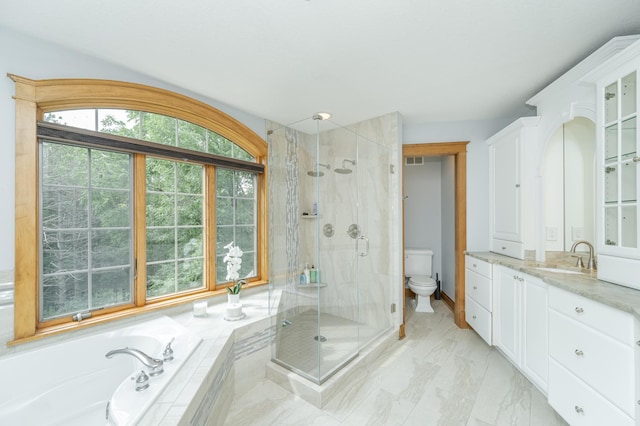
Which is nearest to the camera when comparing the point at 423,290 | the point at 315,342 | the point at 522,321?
the point at 522,321

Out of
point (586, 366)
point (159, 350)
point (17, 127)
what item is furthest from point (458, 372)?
point (17, 127)

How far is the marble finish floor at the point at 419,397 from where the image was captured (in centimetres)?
167

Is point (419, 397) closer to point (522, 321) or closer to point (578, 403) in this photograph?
point (578, 403)

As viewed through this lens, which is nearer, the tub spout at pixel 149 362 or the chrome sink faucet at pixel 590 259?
the tub spout at pixel 149 362

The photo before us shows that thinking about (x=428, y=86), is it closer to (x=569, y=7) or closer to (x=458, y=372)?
(x=569, y=7)

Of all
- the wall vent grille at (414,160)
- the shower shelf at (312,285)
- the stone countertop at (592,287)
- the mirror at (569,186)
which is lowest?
the shower shelf at (312,285)

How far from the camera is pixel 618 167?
1540 millimetres

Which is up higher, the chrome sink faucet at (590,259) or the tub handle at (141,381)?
the chrome sink faucet at (590,259)

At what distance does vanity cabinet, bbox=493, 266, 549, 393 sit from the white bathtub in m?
2.35

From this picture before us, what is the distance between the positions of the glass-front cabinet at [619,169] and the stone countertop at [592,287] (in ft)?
0.27

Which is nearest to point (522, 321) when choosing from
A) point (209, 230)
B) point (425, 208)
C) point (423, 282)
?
point (423, 282)

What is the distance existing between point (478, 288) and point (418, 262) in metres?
1.29

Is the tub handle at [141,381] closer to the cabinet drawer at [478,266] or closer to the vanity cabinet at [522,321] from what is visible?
the vanity cabinet at [522,321]

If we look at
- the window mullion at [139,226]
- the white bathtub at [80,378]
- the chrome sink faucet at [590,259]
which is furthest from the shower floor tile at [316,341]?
the chrome sink faucet at [590,259]
